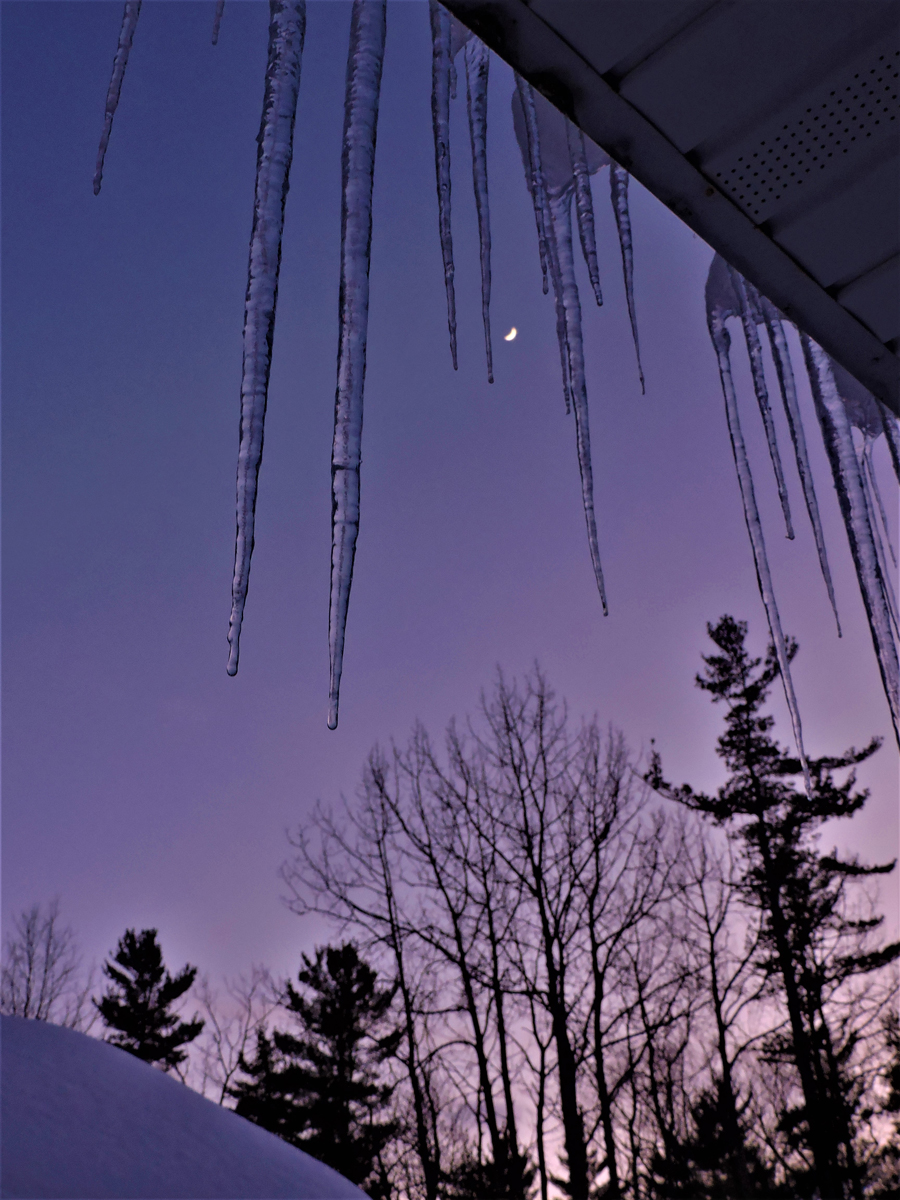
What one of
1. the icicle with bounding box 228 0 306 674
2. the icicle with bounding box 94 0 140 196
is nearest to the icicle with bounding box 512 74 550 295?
the icicle with bounding box 228 0 306 674

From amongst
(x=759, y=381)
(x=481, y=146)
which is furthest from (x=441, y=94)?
(x=759, y=381)

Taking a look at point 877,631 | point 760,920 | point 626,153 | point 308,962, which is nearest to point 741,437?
point 877,631

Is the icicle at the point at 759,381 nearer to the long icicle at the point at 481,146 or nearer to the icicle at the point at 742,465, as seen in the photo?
the icicle at the point at 742,465

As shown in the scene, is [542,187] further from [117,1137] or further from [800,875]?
[800,875]

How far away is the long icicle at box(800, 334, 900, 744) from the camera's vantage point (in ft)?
7.36

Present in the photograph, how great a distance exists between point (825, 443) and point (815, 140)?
1.12m

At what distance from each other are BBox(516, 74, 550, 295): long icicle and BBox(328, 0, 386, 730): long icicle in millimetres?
731

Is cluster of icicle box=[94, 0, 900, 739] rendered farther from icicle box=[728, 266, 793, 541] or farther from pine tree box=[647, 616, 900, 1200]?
pine tree box=[647, 616, 900, 1200]

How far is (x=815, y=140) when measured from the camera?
1.50 meters

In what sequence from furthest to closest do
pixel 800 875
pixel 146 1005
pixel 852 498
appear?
pixel 146 1005 → pixel 800 875 → pixel 852 498

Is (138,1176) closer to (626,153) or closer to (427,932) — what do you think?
(626,153)

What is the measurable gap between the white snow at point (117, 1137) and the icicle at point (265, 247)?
1.96m

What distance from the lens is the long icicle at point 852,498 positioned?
2244mm

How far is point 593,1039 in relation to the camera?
1099 cm
